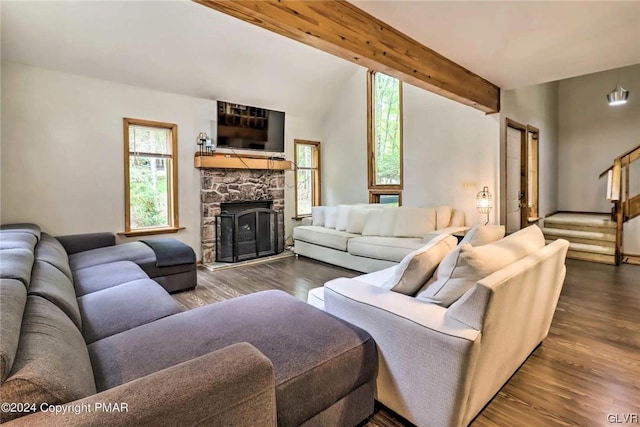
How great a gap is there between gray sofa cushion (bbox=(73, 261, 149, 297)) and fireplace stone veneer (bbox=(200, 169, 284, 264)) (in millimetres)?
2122

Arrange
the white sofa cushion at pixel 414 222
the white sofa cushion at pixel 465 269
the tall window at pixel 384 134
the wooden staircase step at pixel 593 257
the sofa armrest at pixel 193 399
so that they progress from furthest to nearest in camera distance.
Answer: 1. the tall window at pixel 384 134
2. the wooden staircase step at pixel 593 257
3. the white sofa cushion at pixel 414 222
4. the white sofa cushion at pixel 465 269
5. the sofa armrest at pixel 193 399

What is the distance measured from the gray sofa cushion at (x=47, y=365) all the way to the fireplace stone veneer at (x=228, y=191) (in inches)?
159

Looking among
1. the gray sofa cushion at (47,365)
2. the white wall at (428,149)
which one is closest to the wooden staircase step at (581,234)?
the white wall at (428,149)

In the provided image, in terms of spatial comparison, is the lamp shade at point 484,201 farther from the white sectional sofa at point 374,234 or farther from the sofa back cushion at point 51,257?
the sofa back cushion at point 51,257

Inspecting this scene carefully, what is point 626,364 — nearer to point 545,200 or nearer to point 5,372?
point 5,372

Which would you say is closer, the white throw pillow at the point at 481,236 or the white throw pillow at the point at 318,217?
the white throw pillow at the point at 481,236

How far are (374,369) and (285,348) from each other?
0.51 m

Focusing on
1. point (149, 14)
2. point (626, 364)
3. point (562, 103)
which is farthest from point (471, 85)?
point (562, 103)

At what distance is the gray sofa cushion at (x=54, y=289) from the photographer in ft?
5.41

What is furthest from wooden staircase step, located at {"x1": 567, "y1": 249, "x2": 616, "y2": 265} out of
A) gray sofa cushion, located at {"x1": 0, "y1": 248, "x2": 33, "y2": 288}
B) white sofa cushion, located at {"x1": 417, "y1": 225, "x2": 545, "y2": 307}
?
gray sofa cushion, located at {"x1": 0, "y1": 248, "x2": 33, "y2": 288}

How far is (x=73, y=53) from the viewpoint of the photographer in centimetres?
397

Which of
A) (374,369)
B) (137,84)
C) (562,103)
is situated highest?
(562,103)

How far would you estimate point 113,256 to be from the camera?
3518 millimetres

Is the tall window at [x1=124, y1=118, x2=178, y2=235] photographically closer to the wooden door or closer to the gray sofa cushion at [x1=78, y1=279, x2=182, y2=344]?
the gray sofa cushion at [x1=78, y1=279, x2=182, y2=344]
